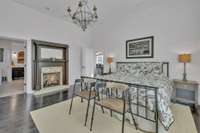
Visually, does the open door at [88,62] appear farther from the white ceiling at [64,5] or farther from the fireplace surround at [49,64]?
the white ceiling at [64,5]

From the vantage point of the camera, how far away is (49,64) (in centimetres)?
588

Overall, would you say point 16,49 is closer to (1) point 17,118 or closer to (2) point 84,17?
(2) point 84,17

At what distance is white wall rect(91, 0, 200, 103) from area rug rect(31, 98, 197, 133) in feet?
6.57

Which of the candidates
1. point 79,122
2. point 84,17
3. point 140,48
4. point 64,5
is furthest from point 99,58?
point 79,122

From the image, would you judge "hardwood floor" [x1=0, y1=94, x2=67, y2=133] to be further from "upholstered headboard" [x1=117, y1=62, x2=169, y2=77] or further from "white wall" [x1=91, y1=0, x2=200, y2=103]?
"white wall" [x1=91, y1=0, x2=200, y2=103]

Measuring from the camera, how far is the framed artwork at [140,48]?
5.02 metres

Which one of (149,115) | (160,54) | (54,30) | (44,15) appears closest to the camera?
(149,115)

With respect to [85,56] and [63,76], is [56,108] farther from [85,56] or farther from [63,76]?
[85,56]

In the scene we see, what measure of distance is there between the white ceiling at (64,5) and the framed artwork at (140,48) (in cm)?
153

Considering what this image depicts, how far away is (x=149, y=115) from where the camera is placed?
2371 millimetres

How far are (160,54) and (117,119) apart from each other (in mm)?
3339

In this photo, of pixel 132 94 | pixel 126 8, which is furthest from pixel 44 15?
pixel 132 94

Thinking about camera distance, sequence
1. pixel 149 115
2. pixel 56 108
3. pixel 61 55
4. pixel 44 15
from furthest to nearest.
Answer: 1. pixel 61 55
2. pixel 44 15
3. pixel 56 108
4. pixel 149 115

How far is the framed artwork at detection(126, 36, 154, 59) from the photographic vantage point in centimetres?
502
